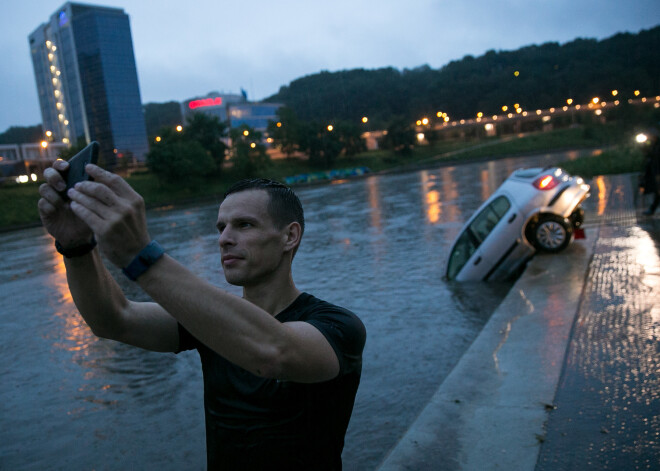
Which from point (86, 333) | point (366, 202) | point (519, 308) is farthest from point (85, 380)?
point (366, 202)

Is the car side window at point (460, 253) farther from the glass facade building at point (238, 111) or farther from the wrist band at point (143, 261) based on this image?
the glass facade building at point (238, 111)

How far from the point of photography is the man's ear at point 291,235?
2.05 meters

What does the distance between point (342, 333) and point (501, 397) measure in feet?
11.5

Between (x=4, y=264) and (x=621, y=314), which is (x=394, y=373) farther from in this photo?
(x=4, y=264)

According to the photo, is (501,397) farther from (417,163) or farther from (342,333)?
(417,163)

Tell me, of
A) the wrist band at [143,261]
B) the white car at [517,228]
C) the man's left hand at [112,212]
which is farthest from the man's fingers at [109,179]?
the white car at [517,228]

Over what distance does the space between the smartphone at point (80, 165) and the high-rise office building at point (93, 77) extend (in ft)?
340

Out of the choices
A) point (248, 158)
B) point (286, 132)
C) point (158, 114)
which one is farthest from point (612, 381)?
point (158, 114)

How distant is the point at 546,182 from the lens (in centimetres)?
1093

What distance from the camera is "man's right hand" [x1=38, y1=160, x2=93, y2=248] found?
1528 millimetres

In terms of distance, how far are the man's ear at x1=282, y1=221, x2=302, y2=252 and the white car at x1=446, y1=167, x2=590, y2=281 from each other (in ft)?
29.7

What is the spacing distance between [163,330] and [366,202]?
94.9 feet

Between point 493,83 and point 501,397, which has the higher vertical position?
point 493,83

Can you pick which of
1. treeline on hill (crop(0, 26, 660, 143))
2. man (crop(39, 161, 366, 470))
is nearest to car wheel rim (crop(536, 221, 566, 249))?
man (crop(39, 161, 366, 470))
